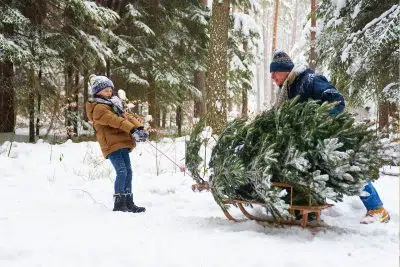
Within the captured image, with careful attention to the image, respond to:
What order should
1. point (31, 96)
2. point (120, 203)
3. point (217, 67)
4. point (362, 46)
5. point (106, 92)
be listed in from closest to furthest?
point (120, 203)
point (106, 92)
point (362, 46)
point (217, 67)
point (31, 96)

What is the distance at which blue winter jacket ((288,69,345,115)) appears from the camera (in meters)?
4.50

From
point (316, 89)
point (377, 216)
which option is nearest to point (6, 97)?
point (316, 89)

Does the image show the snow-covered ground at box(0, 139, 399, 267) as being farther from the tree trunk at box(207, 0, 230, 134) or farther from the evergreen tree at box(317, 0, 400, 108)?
the tree trunk at box(207, 0, 230, 134)

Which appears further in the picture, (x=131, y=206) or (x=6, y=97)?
(x=6, y=97)

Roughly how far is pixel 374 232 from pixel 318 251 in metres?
0.93

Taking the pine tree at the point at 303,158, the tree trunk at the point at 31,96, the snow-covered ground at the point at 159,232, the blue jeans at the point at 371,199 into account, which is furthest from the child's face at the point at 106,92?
the tree trunk at the point at 31,96

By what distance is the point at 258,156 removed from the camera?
13.1 ft

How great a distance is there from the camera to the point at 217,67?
421 inches

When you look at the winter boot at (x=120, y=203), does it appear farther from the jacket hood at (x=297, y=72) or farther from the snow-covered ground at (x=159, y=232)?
the jacket hood at (x=297, y=72)

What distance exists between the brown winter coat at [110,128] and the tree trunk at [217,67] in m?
5.26

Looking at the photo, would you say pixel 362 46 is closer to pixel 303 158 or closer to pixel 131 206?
pixel 303 158

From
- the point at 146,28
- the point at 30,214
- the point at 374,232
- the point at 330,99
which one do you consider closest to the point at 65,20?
the point at 146,28

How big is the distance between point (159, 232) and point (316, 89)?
2.24 metres

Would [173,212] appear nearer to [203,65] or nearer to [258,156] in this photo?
[258,156]
